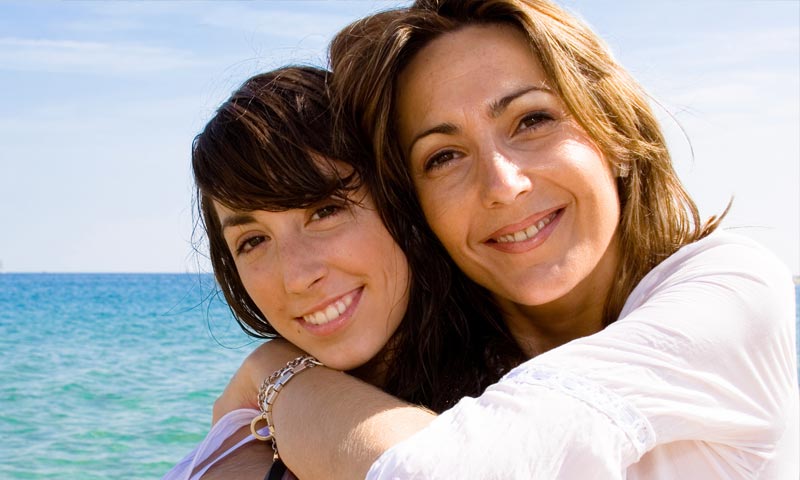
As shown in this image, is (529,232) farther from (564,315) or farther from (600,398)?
(600,398)

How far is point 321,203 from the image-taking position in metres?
2.84

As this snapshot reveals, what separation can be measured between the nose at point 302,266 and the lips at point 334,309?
0.08m

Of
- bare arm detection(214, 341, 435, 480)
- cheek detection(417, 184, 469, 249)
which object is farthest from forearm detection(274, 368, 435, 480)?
cheek detection(417, 184, 469, 249)

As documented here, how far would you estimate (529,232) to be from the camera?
2.88 metres

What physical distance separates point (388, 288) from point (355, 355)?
24 centimetres

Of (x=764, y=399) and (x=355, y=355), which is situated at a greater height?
(x=764, y=399)

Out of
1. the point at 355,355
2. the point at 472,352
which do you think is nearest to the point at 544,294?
the point at 472,352

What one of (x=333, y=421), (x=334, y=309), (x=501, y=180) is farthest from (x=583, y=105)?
(x=333, y=421)

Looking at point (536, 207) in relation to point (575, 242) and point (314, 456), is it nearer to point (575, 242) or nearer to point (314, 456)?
point (575, 242)

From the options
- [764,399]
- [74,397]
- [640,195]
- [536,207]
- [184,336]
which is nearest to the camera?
[764,399]

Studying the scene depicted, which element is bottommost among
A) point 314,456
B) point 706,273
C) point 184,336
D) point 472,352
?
point 184,336

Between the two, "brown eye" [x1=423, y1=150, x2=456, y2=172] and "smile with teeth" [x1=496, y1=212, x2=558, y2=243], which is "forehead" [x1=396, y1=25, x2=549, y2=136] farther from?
"smile with teeth" [x1=496, y1=212, x2=558, y2=243]

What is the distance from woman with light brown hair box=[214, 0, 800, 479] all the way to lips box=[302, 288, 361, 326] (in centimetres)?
20

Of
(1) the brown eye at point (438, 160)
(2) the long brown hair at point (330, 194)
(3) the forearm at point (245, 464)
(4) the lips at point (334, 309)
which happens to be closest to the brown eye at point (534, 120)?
(1) the brown eye at point (438, 160)
